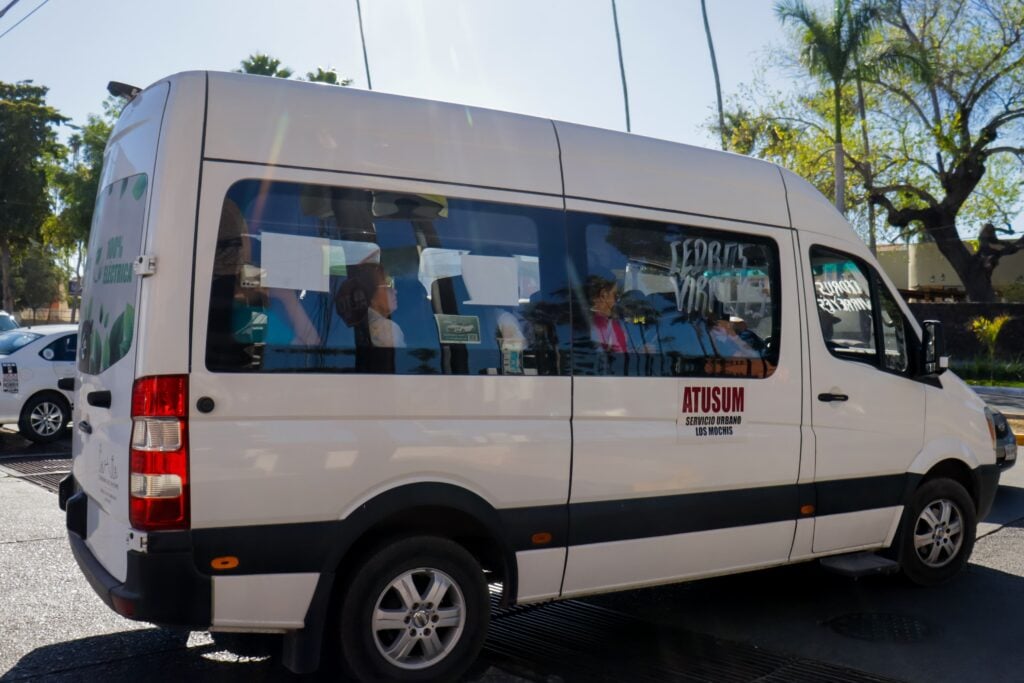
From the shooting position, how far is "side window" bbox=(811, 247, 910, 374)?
20.1ft

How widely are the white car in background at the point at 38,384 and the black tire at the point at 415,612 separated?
993 centimetres

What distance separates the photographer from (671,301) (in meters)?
5.48

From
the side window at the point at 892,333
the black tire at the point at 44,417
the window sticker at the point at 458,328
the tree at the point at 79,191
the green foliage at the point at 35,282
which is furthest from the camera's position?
the green foliage at the point at 35,282

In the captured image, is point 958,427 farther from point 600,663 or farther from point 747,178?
point 600,663

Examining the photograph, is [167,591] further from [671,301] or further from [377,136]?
[671,301]

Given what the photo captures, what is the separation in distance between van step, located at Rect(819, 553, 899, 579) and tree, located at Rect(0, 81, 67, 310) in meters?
46.1

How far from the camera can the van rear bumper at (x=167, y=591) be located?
13.2ft

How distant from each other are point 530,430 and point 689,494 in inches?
42.1

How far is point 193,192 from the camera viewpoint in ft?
13.6

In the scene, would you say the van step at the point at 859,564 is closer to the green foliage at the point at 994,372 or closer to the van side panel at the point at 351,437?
the van side panel at the point at 351,437

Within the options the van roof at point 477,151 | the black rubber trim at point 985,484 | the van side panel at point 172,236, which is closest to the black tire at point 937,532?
the black rubber trim at point 985,484

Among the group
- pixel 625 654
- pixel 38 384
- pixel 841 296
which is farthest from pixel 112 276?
pixel 38 384

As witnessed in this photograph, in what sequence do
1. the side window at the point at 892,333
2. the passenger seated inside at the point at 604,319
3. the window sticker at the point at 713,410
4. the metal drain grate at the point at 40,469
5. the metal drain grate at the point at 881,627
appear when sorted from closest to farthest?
1. the passenger seated inside at the point at 604,319
2. the window sticker at the point at 713,410
3. the metal drain grate at the point at 881,627
4. the side window at the point at 892,333
5. the metal drain grate at the point at 40,469

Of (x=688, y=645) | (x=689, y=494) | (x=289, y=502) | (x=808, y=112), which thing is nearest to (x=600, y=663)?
(x=688, y=645)
